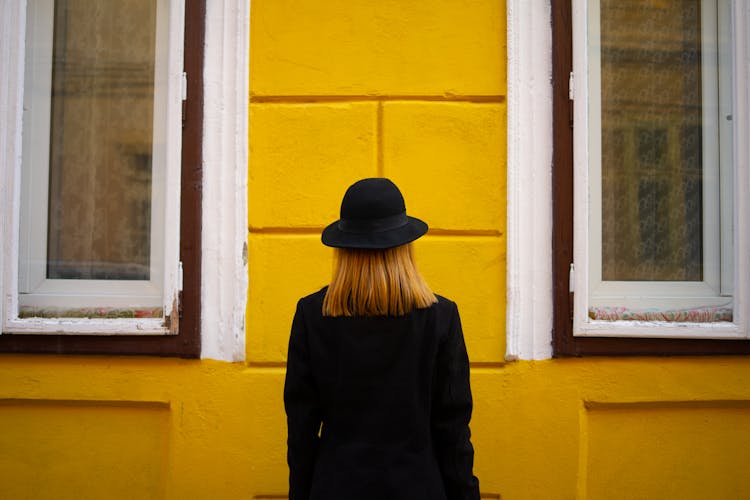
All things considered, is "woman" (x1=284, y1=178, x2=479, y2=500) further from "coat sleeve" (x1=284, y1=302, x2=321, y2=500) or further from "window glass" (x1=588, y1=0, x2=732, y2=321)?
"window glass" (x1=588, y1=0, x2=732, y2=321)

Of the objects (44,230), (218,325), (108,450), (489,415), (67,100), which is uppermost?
(67,100)

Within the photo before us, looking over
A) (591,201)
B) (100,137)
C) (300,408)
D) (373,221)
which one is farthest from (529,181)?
(100,137)

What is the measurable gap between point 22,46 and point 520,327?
281 cm

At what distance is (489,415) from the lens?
111 inches

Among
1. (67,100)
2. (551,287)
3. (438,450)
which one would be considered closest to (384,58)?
(551,287)

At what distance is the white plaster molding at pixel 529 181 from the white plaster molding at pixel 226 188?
1.28 metres

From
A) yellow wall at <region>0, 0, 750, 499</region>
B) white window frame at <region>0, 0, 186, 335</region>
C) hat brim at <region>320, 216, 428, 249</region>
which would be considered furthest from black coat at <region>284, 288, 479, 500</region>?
white window frame at <region>0, 0, 186, 335</region>

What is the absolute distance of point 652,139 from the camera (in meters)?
3.09

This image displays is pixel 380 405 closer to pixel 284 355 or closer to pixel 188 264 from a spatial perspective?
pixel 284 355

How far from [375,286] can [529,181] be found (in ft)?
4.67

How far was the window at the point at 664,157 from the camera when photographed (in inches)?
117

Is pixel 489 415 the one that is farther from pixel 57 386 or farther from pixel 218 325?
pixel 57 386

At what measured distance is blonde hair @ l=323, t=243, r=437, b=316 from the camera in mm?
1747

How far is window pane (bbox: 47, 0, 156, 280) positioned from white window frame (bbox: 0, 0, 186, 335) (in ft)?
0.46
